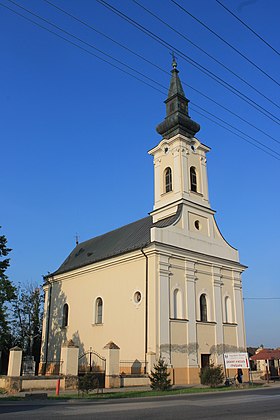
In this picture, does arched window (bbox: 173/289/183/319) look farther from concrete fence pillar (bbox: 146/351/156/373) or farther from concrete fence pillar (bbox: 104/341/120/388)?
concrete fence pillar (bbox: 104/341/120/388)

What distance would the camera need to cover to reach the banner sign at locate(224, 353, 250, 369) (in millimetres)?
23797

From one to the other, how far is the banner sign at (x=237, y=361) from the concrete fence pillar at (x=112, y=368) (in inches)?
267

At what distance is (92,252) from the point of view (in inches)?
1399

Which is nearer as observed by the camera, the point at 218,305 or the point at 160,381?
the point at 160,381

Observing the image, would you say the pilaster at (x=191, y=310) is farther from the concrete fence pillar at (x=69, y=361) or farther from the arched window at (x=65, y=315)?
the arched window at (x=65, y=315)

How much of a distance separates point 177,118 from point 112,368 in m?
18.5

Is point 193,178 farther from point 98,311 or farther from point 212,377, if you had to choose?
point 212,377

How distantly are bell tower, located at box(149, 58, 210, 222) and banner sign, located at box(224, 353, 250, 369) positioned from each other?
34.0 feet

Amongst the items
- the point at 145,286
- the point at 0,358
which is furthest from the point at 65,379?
the point at 0,358

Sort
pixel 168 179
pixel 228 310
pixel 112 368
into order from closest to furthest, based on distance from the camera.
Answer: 1. pixel 112 368
2. pixel 228 310
3. pixel 168 179

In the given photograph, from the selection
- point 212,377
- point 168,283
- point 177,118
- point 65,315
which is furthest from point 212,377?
point 177,118

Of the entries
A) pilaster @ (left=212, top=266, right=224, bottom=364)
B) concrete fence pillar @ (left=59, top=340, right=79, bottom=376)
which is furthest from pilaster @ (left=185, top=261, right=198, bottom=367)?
concrete fence pillar @ (left=59, top=340, right=79, bottom=376)

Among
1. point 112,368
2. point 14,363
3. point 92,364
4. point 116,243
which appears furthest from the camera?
point 116,243

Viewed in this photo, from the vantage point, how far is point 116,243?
32625 millimetres
